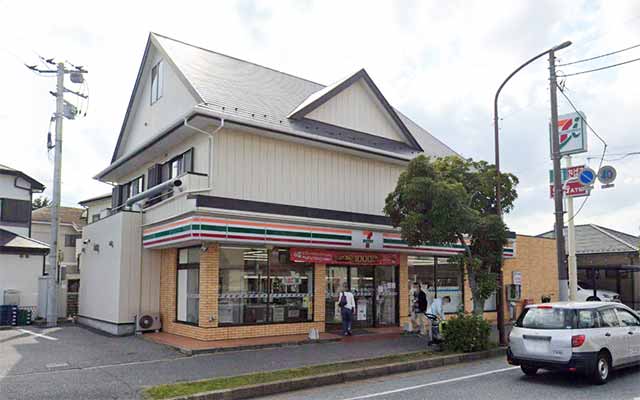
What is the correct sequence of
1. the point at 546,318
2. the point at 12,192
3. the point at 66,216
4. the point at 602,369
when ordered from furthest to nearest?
1. the point at 66,216
2. the point at 12,192
3. the point at 546,318
4. the point at 602,369

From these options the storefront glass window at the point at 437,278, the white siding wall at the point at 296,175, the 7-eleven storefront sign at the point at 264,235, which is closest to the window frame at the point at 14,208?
the 7-eleven storefront sign at the point at 264,235

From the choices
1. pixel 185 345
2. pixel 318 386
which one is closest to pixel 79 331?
pixel 185 345

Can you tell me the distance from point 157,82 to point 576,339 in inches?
617

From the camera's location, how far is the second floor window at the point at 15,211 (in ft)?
88.0

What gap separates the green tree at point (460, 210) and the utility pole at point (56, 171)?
13142 millimetres

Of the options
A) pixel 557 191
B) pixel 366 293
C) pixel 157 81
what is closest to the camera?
pixel 557 191

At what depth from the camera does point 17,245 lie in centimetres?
2258

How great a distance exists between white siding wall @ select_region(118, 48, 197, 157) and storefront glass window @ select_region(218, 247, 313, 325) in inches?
187

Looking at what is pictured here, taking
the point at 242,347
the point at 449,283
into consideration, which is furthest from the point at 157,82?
the point at 449,283

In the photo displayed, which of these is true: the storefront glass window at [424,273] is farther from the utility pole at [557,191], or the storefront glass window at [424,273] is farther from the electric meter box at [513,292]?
the utility pole at [557,191]

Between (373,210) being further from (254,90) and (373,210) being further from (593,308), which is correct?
(593,308)

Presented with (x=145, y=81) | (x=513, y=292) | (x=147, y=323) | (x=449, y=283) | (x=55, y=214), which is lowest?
(x=147, y=323)

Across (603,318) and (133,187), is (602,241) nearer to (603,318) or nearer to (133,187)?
(603,318)

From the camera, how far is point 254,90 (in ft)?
58.6
